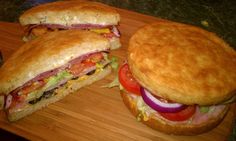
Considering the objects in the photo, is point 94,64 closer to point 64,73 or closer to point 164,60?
point 64,73

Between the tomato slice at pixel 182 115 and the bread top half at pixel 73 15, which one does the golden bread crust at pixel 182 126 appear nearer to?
the tomato slice at pixel 182 115

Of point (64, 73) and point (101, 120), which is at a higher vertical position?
point (64, 73)

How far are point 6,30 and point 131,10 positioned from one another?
194 centimetres

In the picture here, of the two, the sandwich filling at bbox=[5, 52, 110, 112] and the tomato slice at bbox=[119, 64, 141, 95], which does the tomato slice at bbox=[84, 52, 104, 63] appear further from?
the tomato slice at bbox=[119, 64, 141, 95]

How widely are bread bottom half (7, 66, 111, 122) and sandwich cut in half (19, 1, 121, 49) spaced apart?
1.73ft

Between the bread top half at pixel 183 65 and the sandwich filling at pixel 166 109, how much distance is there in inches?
6.3

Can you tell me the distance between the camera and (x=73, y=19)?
12.1ft

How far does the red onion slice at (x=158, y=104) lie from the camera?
8.53ft

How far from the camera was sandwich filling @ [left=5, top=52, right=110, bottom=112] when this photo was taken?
3100 millimetres

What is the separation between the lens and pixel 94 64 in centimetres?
345

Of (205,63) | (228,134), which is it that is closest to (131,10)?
(205,63)

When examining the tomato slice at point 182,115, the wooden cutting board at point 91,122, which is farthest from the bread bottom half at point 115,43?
the tomato slice at point 182,115

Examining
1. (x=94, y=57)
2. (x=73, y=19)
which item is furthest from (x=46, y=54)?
(x=73, y=19)

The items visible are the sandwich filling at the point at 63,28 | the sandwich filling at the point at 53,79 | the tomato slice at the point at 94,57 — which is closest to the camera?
the sandwich filling at the point at 53,79
